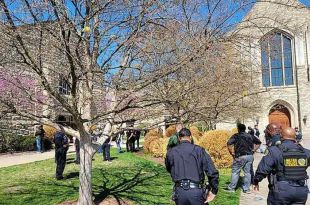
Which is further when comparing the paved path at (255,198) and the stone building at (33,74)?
the paved path at (255,198)

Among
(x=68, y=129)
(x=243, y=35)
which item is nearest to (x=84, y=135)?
(x=68, y=129)

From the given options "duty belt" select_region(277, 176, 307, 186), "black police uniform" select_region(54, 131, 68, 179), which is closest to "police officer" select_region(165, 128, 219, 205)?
"duty belt" select_region(277, 176, 307, 186)

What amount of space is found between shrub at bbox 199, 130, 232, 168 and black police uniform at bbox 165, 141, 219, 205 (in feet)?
31.1

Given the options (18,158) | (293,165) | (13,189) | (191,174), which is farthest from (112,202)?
(18,158)

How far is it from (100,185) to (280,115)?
111 ft

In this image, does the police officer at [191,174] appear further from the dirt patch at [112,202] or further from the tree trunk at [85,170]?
the dirt patch at [112,202]

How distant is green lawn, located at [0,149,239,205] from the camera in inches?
331

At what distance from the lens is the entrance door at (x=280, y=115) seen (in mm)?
40312

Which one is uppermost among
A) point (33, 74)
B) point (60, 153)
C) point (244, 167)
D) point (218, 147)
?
point (33, 74)

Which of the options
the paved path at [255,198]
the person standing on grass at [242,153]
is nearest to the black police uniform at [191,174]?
the paved path at [255,198]

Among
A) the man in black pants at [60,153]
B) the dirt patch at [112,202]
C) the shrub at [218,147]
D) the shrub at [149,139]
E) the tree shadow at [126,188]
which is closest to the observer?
the dirt patch at [112,202]

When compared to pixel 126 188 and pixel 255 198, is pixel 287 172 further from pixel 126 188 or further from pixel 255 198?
pixel 126 188

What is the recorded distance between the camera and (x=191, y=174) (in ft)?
16.4

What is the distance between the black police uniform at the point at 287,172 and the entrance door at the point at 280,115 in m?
36.2
